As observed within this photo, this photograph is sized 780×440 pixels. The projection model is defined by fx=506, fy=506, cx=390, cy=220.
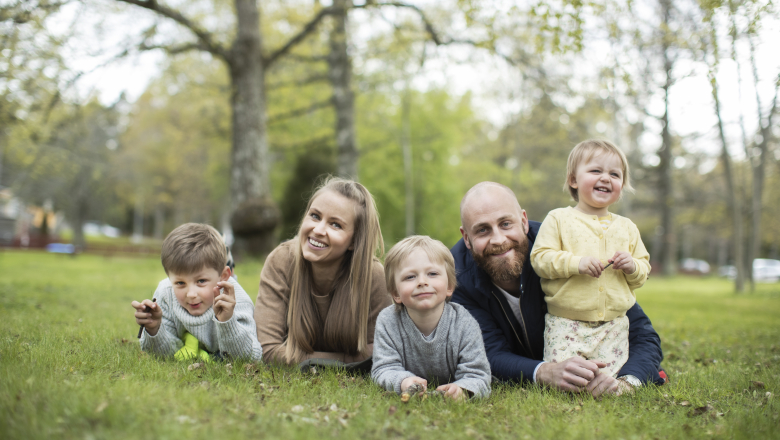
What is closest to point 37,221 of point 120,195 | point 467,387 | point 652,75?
point 120,195

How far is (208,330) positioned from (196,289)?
1.20 feet

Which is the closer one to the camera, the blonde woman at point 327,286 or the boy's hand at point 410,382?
the boy's hand at point 410,382

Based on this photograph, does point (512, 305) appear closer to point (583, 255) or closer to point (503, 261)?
point (503, 261)

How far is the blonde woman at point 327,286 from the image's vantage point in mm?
3846

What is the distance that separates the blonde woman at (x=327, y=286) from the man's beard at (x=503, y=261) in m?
0.87

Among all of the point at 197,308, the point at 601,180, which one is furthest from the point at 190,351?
the point at 601,180

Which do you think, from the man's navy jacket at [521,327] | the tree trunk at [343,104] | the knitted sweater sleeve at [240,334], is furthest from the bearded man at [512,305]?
the tree trunk at [343,104]

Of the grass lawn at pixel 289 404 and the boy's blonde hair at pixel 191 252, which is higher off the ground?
the boy's blonde hair at pixel 191 252

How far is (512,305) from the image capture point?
154 inches

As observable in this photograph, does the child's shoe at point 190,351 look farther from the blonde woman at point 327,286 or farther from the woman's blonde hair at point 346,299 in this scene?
the woman's blonde hair at point 346,299

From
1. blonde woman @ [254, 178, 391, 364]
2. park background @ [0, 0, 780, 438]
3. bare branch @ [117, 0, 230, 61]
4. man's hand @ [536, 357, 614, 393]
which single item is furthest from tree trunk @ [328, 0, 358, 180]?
man's hand @ [536, 357, 614, 393]

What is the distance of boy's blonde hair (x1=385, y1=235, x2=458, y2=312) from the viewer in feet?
11.1

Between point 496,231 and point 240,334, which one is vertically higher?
point 496,231

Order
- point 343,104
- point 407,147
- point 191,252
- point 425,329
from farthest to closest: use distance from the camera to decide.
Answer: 1. point 407,147
2. point 343,104
3. point 191,252
4. point 425,329
